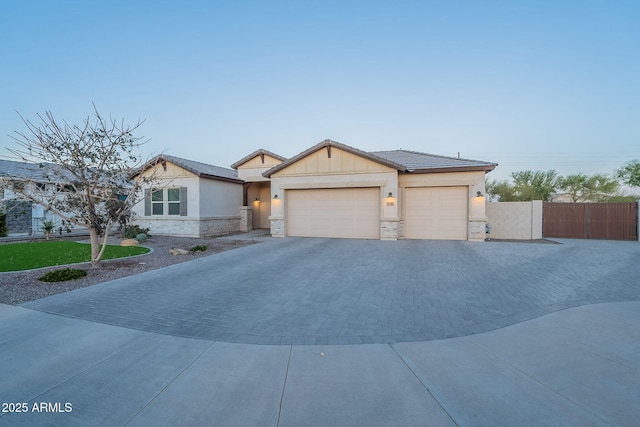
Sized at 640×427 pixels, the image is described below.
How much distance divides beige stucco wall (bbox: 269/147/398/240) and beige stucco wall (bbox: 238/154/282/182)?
Result: 177 inches

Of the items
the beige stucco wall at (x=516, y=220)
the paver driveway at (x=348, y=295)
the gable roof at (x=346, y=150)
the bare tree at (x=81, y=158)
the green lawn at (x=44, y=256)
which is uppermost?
the gable roof at (x=346, y=150)

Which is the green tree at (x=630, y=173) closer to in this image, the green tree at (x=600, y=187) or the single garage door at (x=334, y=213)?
the green tree at (x=600, y=187)

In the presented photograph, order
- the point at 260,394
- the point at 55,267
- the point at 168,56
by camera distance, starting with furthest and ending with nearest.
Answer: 1. the point at 168,56
2. the point at 55,267
3. the point at 260,394

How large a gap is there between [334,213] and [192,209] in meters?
8.79

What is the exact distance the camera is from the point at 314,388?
252 cm

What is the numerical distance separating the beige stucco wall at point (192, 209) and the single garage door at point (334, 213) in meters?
5.15

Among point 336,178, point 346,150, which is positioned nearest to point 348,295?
point 336,178

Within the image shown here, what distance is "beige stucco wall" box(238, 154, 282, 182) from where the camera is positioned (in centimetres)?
2005

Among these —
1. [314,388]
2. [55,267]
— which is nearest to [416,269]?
[314,388]

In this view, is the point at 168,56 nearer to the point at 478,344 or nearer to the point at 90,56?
the point at 90,56

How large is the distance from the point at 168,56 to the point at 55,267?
39.1ft

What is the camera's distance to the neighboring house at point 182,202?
15.9 m

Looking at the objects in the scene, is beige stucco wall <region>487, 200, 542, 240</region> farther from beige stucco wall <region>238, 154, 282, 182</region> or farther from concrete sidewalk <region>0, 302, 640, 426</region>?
beige stucco wall <region>238, 154, 282, 182</region>

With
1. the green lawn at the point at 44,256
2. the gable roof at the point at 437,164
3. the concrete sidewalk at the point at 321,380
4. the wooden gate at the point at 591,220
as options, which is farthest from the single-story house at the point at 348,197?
the concrete sidewalk at the point at 321,380
